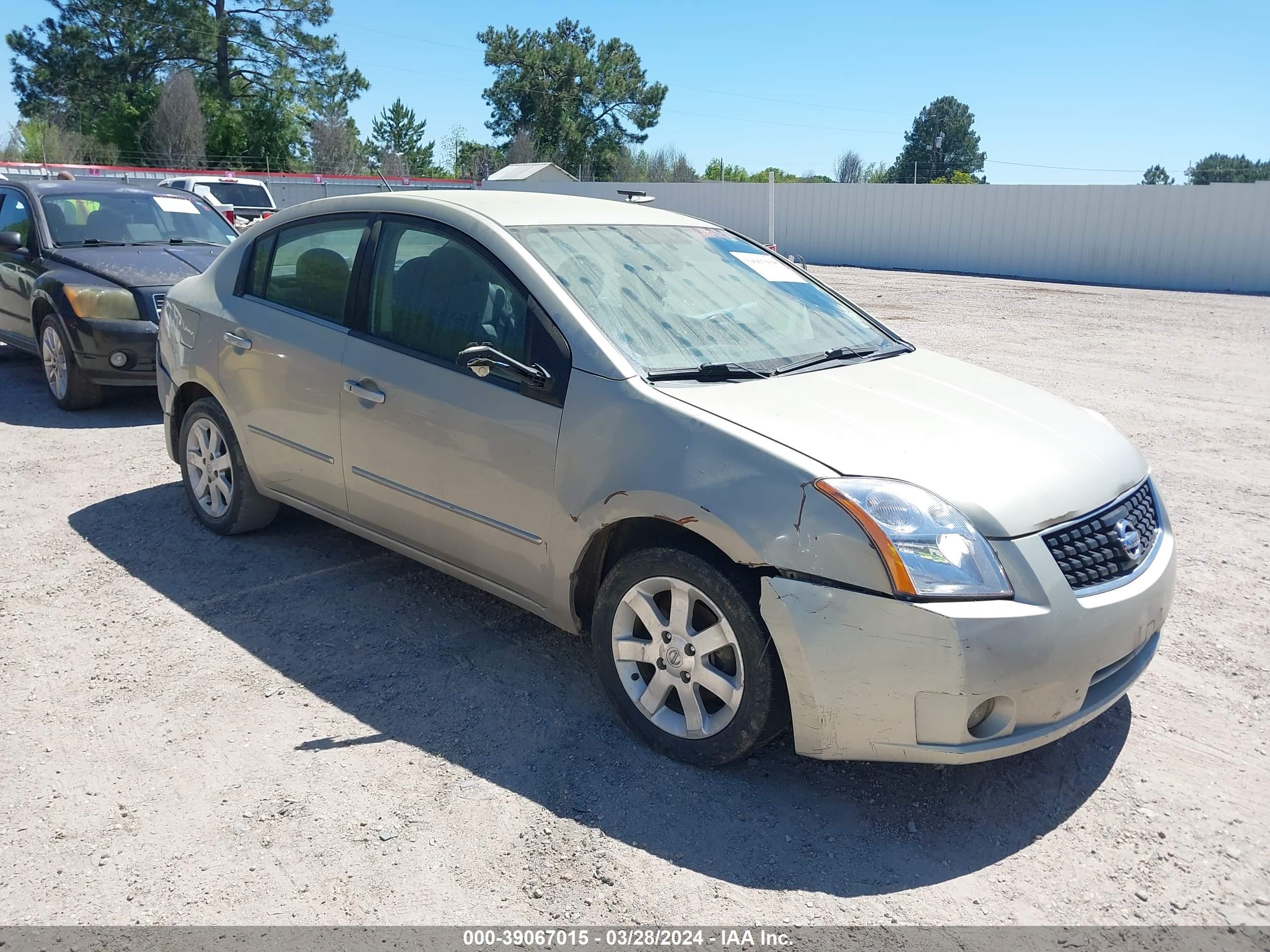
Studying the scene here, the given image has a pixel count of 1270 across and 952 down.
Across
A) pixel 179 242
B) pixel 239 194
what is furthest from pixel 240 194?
pixel 179 242

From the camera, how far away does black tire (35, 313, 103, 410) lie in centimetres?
759

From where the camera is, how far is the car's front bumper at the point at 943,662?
272cm

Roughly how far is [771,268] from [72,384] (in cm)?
585

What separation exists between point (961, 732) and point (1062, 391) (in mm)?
7599

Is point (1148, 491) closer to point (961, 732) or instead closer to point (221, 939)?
point (961, 732)

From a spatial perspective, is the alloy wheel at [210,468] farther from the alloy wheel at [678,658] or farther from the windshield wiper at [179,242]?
the windshield wiper at [179,242]

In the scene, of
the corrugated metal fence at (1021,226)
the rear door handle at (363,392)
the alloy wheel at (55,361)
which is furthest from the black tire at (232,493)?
the corrugated metal fence at (1021,226)

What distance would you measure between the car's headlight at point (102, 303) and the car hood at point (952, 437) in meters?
5.88

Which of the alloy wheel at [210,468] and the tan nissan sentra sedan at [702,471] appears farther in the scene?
the alloy wheel at [210,468]

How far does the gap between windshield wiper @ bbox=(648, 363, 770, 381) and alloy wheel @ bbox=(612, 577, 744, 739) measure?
700 mm

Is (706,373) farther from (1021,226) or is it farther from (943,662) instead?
(1021,226)

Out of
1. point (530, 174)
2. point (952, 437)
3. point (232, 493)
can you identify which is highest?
point (530, 174)

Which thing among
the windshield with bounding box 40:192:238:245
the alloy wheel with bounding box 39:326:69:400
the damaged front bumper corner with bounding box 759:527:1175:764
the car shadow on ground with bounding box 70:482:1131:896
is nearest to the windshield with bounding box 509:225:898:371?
the damaged front bumper corner with bounding box 759:527:1175:764

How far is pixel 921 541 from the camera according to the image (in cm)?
279
